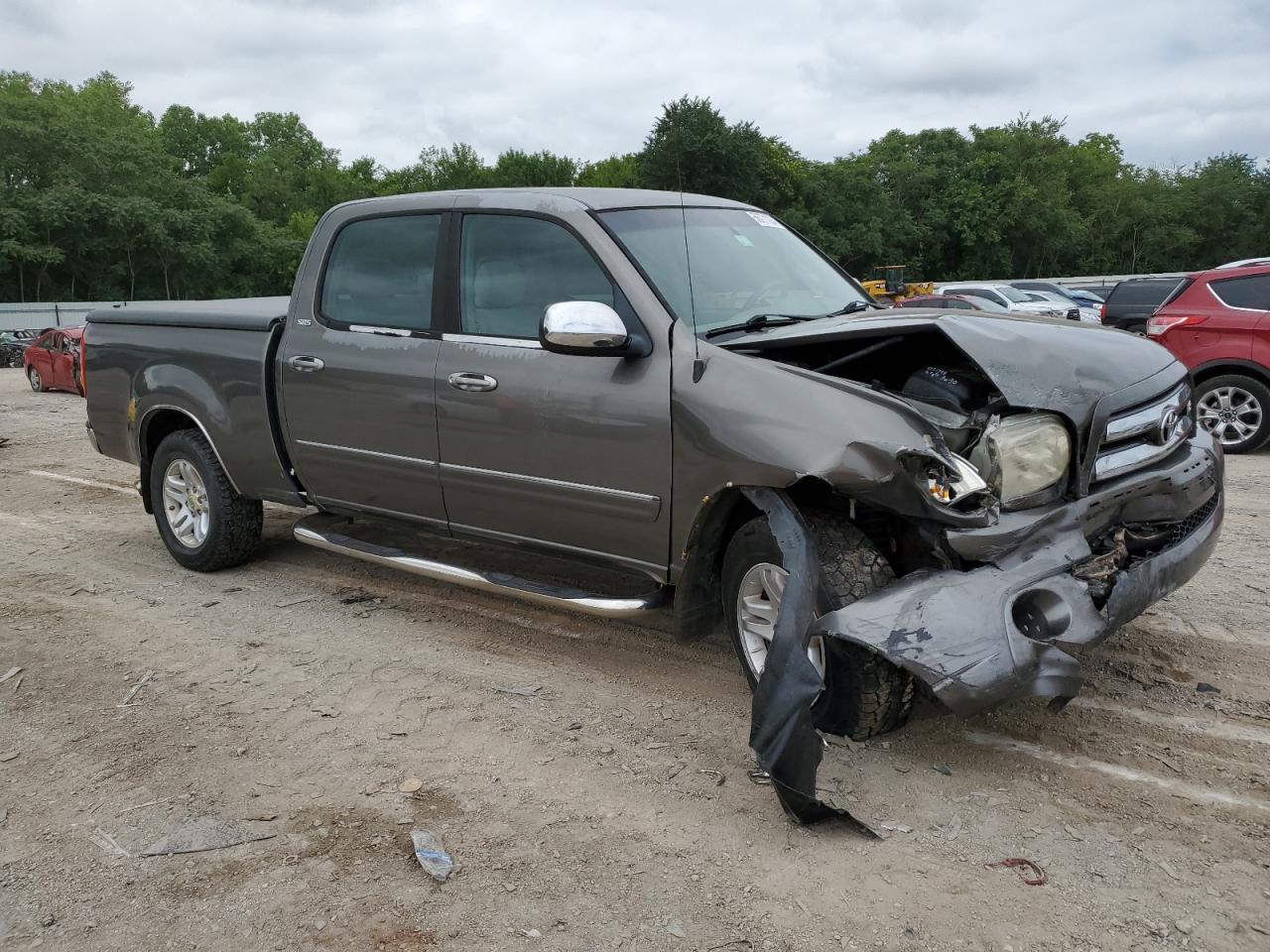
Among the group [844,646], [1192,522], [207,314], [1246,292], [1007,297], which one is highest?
[1007,297]

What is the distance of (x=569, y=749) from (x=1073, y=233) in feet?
227

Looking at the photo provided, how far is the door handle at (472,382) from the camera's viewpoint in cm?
436

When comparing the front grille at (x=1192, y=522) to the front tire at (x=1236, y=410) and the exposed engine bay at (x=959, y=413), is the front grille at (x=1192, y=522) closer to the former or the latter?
the exposed engine bay at (x=959, y=413)

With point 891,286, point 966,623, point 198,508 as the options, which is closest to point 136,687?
point 198,508

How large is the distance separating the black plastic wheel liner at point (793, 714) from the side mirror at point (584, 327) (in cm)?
115

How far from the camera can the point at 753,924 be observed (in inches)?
107

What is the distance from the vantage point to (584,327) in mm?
3838

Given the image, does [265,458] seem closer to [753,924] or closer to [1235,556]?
[753,924]

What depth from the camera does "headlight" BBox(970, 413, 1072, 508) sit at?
11.1ft

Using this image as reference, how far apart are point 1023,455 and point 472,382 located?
2215mm

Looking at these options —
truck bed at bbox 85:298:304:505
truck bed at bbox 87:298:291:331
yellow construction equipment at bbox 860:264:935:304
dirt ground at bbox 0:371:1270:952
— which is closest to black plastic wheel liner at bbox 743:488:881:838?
dirt ground at bbox 0:371:1270:952

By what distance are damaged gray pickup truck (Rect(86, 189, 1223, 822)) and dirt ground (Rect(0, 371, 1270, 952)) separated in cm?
39

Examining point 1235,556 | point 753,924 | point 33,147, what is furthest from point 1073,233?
point 753,924

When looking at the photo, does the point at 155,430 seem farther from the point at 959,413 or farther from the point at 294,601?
the point at 959,413
